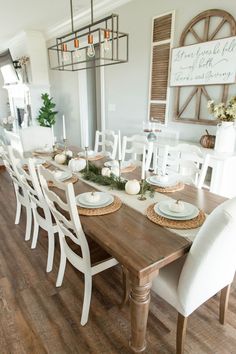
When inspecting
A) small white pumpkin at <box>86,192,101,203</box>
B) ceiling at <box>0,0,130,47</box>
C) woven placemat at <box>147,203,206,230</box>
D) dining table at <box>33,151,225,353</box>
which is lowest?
dining table at <box>33,151,225,353</box>

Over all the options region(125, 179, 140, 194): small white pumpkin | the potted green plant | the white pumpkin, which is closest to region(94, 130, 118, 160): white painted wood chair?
the white pumpkin

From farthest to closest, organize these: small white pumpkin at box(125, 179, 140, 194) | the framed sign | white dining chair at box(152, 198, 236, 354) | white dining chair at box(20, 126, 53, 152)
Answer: white dining chair at box(20, 126, 53, 152) → the framed sign → small white pumpkin at box(125, 179, 140, 194) → white dining chair at box(152, 198, 236, 354)

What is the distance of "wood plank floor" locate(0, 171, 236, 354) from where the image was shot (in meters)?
1.38

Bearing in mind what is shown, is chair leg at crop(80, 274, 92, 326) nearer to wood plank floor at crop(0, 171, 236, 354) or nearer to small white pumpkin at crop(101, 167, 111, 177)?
wood plank floor at crop(0, 171, 236, 354)

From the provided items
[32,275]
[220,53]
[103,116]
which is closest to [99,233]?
[32,275]

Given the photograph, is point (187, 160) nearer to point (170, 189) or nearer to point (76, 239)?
point (170, 189)

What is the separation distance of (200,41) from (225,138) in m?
1.17

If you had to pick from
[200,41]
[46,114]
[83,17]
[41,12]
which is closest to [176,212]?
[200,41]

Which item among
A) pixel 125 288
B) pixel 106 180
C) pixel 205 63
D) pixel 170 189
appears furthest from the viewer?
pixel 205 63

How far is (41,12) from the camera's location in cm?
400

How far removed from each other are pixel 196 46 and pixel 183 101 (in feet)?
1.98

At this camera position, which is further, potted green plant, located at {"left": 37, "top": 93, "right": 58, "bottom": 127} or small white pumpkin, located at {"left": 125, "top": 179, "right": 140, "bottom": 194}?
potted green plant, located at {"left": 37, "top": 93, "right": 58, "bottom": 127}

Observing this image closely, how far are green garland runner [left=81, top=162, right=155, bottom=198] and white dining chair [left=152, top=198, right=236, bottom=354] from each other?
57 centimetres

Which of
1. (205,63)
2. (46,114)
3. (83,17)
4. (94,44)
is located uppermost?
(83,17)
